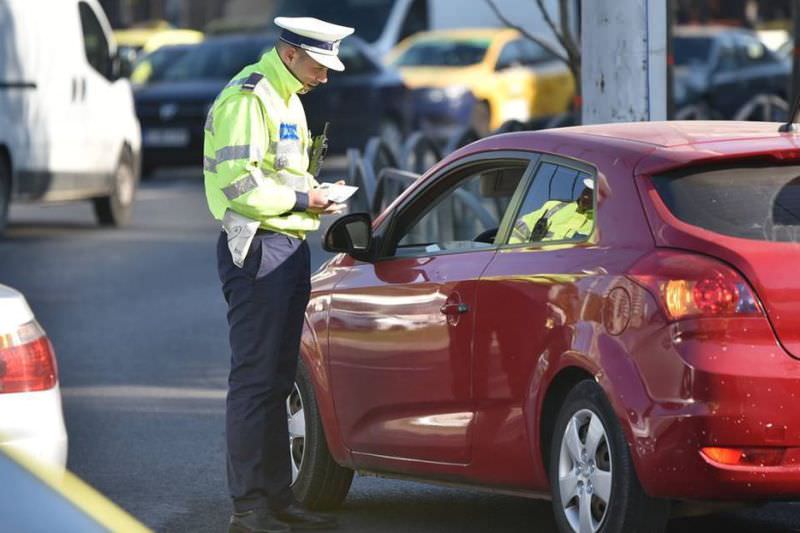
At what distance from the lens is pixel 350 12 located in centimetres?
3650

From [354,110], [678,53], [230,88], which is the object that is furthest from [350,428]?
[678,53]

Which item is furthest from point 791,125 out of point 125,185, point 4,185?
point 125,185

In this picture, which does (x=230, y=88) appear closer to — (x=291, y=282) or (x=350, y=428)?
(x=291, y=282)

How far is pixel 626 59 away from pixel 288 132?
13.1 ft

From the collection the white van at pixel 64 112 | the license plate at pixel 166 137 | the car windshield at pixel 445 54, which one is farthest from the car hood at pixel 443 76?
the white van at pixel 64 112

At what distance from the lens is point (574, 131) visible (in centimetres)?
703

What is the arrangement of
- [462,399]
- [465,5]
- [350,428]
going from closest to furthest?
[462,399], [350,428], [465,5]

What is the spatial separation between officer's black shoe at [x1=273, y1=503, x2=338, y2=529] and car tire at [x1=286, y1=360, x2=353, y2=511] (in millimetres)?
333

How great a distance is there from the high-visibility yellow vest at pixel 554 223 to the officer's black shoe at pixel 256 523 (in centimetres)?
125

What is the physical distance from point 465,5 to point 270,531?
3006cm

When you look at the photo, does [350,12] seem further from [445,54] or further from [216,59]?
[216,59]

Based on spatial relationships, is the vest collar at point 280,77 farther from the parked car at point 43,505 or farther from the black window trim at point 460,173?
the parked car at point 43,505

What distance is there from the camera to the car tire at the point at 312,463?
308 inches

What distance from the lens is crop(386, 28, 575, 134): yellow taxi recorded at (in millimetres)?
30372
